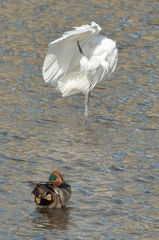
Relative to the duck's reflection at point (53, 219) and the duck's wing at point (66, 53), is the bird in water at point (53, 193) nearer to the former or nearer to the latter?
the duck's reflection at point (53, 219)

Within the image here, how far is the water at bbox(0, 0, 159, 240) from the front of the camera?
622cm

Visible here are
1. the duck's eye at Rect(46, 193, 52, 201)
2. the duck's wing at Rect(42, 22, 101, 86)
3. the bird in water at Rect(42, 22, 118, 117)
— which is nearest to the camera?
the duck's eye at Rect(46, 193, 52, 201)

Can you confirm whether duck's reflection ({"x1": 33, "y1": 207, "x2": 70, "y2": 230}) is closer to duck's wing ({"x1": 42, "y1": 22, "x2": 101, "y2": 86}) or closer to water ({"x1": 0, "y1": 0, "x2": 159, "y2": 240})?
water ({"x1": 0, "y1": 0, "x2": 159, "y2": 240})

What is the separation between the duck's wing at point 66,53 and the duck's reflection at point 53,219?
2.65 m

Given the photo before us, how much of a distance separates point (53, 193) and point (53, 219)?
28cm

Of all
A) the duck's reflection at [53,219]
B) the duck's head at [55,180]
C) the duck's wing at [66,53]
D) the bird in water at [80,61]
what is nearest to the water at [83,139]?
the duck's reflection at [53,219]

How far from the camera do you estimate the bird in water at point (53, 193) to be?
6125 mm

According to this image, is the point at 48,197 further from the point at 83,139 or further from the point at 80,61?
the point at 80,61

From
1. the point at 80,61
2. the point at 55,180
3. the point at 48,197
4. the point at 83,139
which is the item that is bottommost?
the point at 83,139

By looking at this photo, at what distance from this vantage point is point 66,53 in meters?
8.95

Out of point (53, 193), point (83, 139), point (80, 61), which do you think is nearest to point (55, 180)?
point (53, 193)

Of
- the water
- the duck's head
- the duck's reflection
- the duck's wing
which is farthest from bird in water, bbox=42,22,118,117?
the duck's reflection

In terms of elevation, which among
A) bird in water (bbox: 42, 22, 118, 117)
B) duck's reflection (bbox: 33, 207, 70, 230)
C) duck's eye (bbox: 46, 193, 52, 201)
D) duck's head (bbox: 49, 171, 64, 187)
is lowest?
duck's reflection (bbox: 33, 207, 70, 230)

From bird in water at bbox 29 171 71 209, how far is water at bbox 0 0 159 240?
128mm
